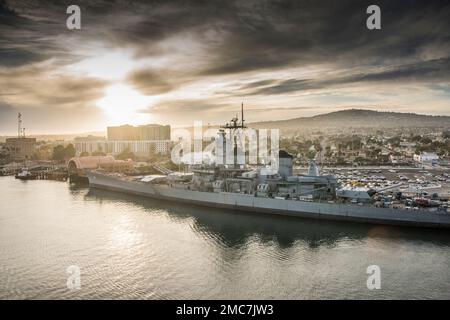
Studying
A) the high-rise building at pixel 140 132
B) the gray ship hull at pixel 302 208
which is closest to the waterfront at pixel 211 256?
the gray ship hull at pixel 302 208

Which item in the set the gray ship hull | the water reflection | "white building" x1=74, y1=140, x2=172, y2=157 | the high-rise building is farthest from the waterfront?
the high-rise building

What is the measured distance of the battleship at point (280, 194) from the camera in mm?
12784

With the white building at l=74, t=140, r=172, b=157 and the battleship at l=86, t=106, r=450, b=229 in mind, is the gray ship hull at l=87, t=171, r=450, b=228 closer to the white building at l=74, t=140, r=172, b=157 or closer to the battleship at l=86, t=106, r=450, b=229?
the battleship at l=86, t=106, r=450, b=229

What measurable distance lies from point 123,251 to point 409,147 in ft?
173

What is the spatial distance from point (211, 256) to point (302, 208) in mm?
5437

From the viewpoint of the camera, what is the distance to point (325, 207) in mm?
13766

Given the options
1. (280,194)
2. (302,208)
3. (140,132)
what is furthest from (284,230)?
(140,132)

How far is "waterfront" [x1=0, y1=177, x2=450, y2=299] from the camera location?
7.83 meters

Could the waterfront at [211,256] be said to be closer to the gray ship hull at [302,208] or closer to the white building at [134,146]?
the gray ship hull at [302,208]

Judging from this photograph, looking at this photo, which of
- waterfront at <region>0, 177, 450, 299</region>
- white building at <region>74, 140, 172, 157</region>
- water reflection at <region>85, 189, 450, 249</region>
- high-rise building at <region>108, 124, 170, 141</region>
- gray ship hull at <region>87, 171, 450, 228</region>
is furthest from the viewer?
high-rise building at <region>108, 124, 170, 141</region>

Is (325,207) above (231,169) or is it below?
below

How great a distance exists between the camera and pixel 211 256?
10062mm

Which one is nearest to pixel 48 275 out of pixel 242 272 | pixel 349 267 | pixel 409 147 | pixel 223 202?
pixel 242 272

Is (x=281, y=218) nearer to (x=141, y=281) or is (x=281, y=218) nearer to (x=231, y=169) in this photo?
(x=231, y=169)
